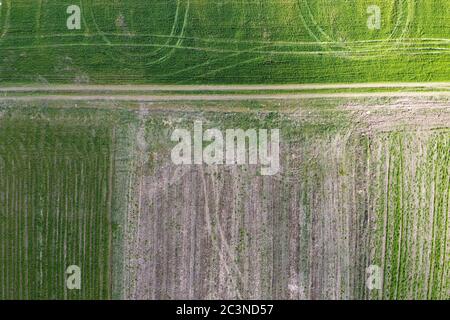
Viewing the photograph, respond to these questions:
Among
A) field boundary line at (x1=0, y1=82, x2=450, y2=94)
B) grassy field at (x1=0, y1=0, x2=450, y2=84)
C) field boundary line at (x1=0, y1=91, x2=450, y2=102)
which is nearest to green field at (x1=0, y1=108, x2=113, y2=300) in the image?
field boundary line at (x1=0, y1=91, x2=450, y2=102)

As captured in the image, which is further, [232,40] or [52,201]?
[232,40]

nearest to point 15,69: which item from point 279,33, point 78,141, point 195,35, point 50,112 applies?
point 50,112

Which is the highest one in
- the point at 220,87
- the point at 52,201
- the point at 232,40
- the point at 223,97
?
the point at 232,40

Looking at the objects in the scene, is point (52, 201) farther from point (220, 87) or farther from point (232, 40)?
point (232, 40)

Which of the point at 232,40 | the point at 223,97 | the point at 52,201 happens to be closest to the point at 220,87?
the point at 223,97

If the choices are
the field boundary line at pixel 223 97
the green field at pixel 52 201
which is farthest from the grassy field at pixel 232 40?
the green field at pixel 52 201

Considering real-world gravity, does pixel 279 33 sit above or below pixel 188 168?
above
